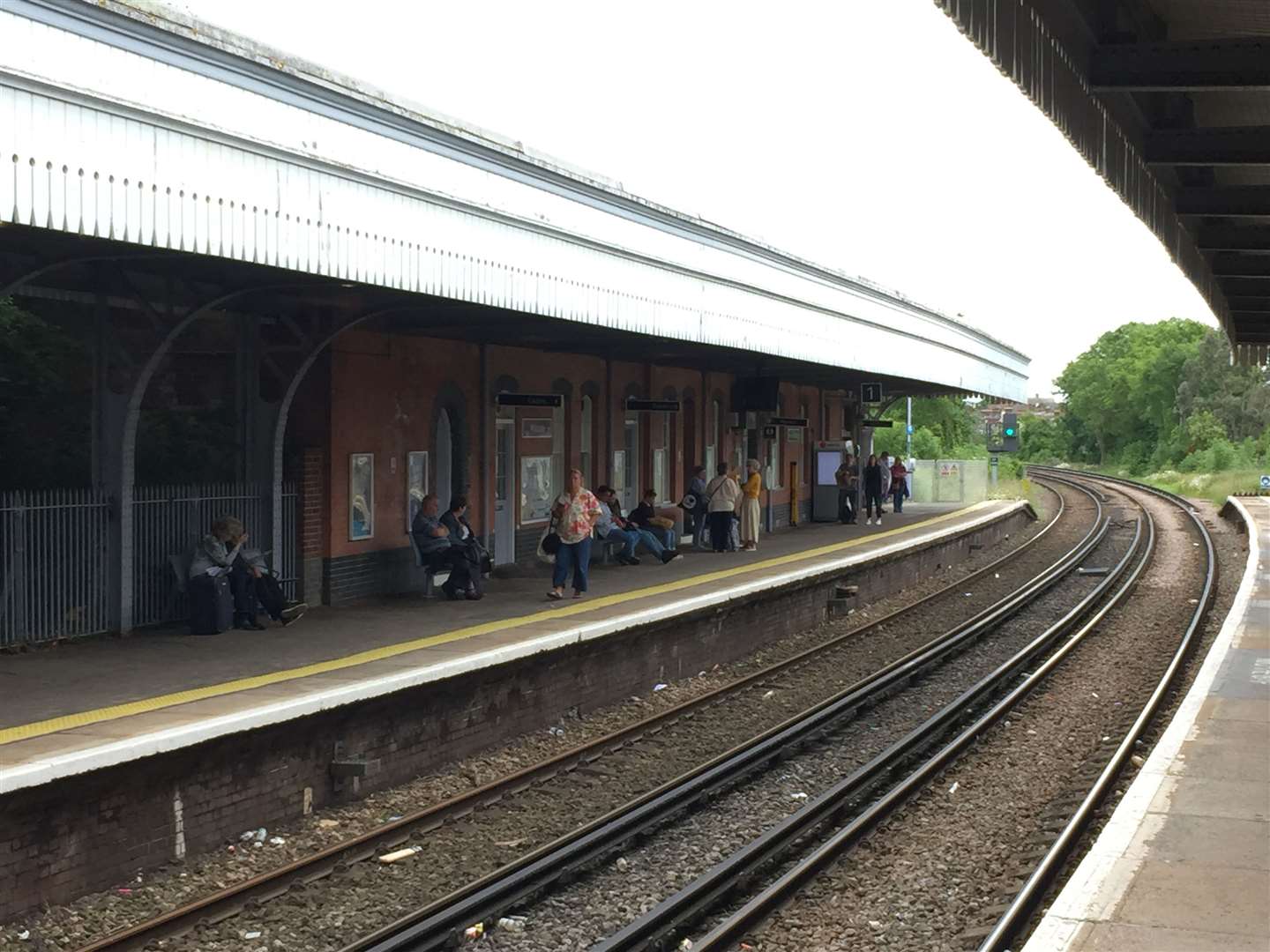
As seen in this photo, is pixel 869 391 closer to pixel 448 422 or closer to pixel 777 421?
pixel 777 421

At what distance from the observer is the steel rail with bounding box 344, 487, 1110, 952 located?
6719mm

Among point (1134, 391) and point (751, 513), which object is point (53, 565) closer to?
point (751, 513)

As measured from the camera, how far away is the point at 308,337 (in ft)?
40.9

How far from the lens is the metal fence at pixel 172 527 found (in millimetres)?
11617

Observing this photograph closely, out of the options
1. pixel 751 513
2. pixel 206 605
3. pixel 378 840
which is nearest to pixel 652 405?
pixel 751 513

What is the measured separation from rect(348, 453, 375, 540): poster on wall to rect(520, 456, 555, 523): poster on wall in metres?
3.43

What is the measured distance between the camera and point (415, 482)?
15.2 meters

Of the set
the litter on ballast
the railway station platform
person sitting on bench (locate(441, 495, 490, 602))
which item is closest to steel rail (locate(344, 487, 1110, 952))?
the litter on ballast

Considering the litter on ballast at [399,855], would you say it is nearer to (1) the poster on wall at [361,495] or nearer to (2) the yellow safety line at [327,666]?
(2) the yellow safety line at [327,666]

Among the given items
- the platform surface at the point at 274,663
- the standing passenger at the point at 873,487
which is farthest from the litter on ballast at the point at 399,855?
the standing passenger at the point at 873,487

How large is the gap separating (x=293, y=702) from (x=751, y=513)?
13.9 metres

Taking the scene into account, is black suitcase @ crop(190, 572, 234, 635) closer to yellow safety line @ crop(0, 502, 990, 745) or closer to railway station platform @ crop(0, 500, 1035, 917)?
railway station platform @ crop(0, 500, 1035, 917)

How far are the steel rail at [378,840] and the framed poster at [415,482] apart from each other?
3.81 metres

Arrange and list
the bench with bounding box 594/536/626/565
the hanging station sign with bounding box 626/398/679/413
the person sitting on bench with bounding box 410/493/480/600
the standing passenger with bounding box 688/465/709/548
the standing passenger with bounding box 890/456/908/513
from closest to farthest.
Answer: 1. the person sitting on bench with bounding box 410/493/480/600
2. the bench with bounding box 594/536/626/565
3. the hanging station sign with bounding box 626/398/679/413
4. the standing passenger with bounding box 688/465/709/548
5. the standing passenger with bounding box 890/456/908/513
